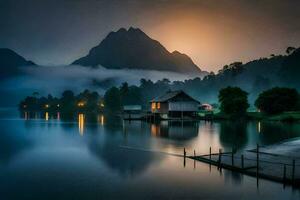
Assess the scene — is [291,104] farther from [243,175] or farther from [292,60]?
[292,60]

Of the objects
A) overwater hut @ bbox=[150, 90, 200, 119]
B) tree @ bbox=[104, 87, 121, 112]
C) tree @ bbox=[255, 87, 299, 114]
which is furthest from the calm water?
tree @ bbox=[104, 87, 121, 112]

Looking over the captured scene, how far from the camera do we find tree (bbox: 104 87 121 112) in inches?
5901

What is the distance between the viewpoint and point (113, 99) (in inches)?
5950

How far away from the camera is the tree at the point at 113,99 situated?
492 ft

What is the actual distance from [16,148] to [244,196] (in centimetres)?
3306

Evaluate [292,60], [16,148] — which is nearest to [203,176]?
[16,148]

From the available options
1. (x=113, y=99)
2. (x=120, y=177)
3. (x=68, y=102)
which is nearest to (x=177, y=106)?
(x=113, y=99)

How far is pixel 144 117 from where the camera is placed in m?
96.5

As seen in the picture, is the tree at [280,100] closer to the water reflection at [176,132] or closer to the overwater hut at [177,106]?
the overwater hut at [177,106]

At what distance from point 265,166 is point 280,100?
6480 cm

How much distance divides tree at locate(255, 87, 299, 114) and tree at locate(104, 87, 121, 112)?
77.4 meters

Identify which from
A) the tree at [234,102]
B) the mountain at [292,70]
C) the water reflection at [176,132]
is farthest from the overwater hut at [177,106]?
the mountain at [292,70]

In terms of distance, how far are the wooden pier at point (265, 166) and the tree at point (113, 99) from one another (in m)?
120

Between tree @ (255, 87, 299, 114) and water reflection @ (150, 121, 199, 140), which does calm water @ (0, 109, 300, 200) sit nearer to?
water reflection @ (150, 121, 199, 140)
